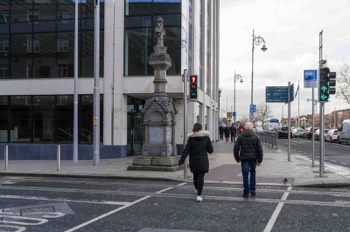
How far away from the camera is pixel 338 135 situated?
44000 mm

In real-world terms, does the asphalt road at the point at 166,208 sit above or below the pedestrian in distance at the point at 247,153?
below

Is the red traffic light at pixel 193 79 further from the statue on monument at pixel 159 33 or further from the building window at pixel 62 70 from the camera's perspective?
the building window at pixel 62 70

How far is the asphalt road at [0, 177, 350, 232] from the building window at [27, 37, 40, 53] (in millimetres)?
12950

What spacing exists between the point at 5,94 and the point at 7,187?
13.3 metres

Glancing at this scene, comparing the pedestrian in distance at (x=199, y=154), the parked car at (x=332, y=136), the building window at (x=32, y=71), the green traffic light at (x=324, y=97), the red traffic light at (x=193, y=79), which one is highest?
the building window at (x=32, y=71)

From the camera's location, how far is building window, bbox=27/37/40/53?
23.2 meters

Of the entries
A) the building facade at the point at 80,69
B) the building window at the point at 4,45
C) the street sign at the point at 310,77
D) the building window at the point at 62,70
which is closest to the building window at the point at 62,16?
the building facade at the point at 80,69

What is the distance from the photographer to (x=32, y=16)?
2330 centimetres

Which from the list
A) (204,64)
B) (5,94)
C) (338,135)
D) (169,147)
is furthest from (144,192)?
(338,135)

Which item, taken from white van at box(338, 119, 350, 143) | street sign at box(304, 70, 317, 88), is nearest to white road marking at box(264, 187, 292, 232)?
street sign at box(304, 70, 317, 88)

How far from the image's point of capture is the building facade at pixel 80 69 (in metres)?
22.2

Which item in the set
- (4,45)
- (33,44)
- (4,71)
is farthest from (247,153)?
(4,45)

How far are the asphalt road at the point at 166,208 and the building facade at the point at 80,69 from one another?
10498mm

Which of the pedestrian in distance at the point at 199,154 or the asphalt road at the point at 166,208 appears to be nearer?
the asphalt road at the point at 166,208
